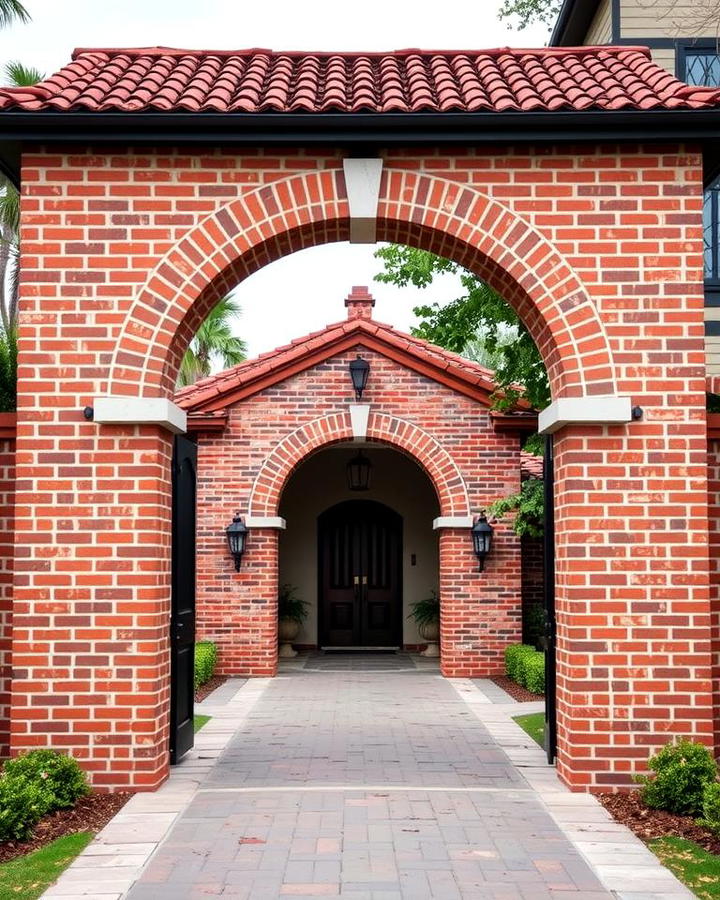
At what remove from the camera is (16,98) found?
7.30m

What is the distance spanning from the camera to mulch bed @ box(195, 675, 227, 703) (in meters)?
12.9

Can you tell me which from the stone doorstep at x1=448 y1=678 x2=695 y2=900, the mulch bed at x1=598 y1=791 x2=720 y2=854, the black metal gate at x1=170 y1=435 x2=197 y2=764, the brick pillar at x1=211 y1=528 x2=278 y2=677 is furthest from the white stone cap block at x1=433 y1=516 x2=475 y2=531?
the mulch bed at x1=598 y1=791 x2=720 y2=854

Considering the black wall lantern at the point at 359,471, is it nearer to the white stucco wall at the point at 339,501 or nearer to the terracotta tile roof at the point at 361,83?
the white stucco wall at the point at 339,501

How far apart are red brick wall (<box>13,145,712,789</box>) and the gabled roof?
24.8 ft

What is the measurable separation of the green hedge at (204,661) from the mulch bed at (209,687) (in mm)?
65

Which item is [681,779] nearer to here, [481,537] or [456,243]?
[456,243]

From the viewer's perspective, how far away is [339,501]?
19.6 metres

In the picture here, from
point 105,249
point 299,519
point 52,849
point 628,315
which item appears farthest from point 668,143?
point 299,519

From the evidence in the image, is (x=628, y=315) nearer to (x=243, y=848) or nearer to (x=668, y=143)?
(x=668, y=143)

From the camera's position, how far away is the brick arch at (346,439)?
1523 cm

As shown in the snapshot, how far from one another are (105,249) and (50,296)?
0.51 meters

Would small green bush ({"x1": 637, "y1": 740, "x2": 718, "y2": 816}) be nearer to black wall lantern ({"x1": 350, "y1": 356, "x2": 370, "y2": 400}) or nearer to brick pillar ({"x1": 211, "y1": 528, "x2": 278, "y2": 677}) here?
brick pillar ({"x1": 211, "y1": 528, "x2": 278, "y2": 677})

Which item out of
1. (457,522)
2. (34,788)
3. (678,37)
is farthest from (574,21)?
(34,788)

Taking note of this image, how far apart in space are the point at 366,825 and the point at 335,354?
9.84 m
